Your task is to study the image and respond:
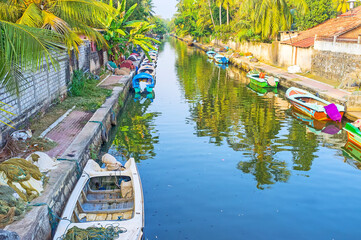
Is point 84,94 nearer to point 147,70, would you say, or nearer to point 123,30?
point 123,30

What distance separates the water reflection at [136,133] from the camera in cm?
1309

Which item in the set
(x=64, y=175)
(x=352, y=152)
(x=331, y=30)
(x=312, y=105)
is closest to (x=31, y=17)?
(x=64, y=175)

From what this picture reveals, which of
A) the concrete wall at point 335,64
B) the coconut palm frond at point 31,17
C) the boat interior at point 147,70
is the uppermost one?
the coconut palm frond at point 31,17

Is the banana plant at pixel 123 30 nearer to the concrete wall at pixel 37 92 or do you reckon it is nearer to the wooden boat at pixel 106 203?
the concrete wall at pixel 37 92

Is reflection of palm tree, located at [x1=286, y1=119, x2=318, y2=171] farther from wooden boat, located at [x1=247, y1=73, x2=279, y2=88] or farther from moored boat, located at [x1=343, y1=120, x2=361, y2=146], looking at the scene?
wooden boat, located at [x1=247, y1=73, x2=279, y2=88]

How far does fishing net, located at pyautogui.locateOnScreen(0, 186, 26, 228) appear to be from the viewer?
19.5ft

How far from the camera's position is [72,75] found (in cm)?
1834

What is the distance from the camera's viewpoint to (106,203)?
26.7 ft

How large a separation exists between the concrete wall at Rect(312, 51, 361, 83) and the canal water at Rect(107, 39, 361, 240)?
4.68 metres

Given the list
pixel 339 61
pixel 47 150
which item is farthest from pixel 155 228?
pixel 339 61

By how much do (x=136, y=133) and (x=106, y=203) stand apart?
7.30 meters

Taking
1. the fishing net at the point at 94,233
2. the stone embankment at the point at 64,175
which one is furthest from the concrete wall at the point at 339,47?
the fishing net at the point at 94,233

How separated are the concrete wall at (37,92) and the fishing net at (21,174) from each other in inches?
42.9

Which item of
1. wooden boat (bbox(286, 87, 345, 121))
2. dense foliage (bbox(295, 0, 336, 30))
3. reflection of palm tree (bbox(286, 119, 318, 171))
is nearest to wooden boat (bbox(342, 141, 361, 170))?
reflection of palm tree (bbox(286, 119, 318, 171))
